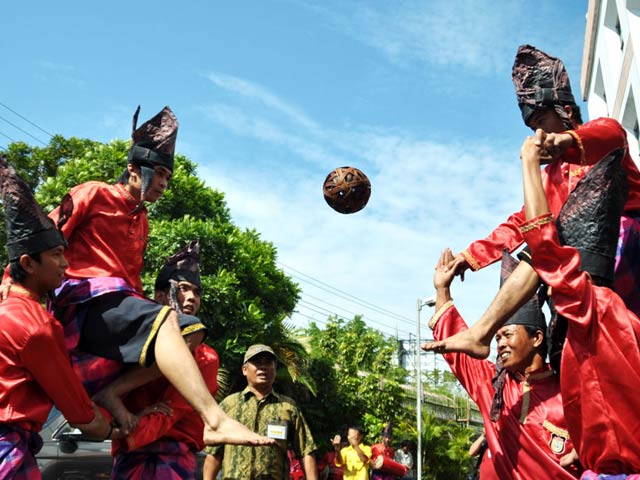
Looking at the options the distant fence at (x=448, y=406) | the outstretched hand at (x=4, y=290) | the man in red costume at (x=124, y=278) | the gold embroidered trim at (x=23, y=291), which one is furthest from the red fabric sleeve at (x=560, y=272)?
the distant fence at (x=448, y=406)

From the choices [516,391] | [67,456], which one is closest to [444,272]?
[516,391]

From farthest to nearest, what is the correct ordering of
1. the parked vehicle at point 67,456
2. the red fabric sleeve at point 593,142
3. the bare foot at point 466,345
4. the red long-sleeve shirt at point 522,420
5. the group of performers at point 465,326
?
the parked vehicle at point 67,456, the red long-sleeve shirt at point 522,420, the red fabric sleeve at point 593,142, the bare foot at point 466,345, the group of performers at point 465,326

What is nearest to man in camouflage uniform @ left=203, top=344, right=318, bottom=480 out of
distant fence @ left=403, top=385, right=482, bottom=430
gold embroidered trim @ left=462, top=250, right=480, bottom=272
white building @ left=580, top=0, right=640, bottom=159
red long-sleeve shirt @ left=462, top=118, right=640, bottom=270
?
gold embroidered trim @ left=462, top=250, right=480, bottom=272

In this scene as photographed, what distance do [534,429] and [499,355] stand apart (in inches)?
21.8

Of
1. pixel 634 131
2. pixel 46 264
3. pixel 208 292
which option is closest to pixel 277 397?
pixel 46 264

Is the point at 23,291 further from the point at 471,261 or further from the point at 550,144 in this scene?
the point at 550,144

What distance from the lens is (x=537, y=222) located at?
3400mm

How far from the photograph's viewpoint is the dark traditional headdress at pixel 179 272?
559 centimetres

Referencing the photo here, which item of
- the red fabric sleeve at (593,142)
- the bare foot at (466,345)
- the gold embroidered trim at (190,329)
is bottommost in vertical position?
the bare foot at (466,345)

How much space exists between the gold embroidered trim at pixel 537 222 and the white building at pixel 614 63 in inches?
475

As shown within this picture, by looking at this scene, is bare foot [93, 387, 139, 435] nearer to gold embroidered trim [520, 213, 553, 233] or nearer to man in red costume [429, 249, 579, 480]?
man in red costume [429, 249, 579, 480]

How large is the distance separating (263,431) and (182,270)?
2155 mm

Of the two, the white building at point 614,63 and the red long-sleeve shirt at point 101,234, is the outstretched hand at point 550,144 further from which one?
the white building at point 614,63

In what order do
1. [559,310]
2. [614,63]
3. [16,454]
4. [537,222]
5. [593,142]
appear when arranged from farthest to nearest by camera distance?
[614,63] → [593,142] → [16,454] → [537,222] → [559,310]
